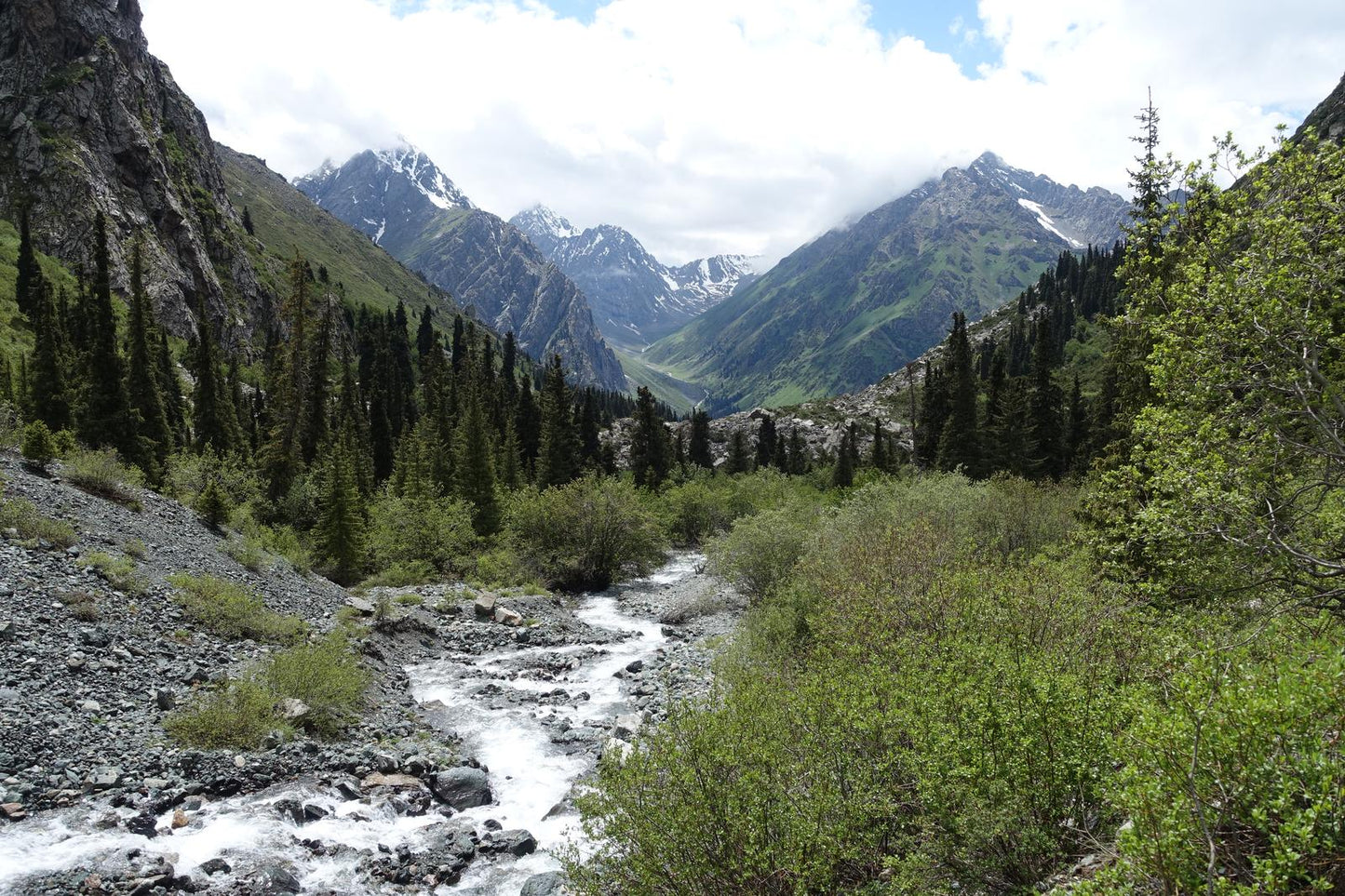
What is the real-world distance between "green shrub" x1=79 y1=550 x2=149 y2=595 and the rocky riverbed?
0.13m

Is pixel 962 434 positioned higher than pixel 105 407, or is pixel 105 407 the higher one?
pixel 105 407

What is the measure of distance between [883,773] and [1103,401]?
56.9m

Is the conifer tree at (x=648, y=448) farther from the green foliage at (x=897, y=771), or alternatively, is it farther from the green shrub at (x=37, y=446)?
the green foliage at (x=897, y=771)

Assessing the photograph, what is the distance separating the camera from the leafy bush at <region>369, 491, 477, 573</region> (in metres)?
42.2

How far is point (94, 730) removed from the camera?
1357 centimetres

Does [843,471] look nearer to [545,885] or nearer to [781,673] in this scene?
[781,673]

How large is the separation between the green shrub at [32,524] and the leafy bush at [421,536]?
20.4 m

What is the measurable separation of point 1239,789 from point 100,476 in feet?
115

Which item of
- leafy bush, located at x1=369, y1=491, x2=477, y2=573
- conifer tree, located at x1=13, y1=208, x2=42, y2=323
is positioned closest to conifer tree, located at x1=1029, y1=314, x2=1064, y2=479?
leafy bush, located at x1=369, y1=491, x2=477, y2=573

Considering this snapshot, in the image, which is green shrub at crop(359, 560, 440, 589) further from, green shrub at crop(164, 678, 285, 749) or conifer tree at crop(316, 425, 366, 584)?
green shrub at crop(164, 678, 285, 749)

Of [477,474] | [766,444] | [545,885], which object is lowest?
[545,885]

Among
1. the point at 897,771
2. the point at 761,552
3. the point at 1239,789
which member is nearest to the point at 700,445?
the point at 761,552

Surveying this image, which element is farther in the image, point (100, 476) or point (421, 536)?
point (421, 536)

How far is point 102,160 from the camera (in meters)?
105
